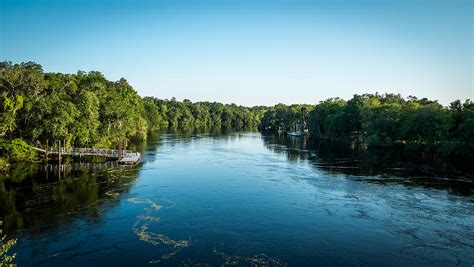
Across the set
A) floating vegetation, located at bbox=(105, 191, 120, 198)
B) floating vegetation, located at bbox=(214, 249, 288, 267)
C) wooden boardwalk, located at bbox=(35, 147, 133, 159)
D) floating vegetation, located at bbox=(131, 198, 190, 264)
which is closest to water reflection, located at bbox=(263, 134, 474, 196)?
floating vegetation, located at bbox=(214, 249, 288, 267)

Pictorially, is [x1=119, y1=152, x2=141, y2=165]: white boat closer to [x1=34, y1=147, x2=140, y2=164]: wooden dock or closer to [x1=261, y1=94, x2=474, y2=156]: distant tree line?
[x1=34, y1=147, x2=140, y2=164]: wooden dock

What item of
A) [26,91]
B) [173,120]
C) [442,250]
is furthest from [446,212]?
[173,120]

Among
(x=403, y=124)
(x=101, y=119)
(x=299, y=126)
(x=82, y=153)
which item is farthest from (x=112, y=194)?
(x=299, y=126)

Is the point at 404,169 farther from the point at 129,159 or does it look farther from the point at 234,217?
the point at 129,159

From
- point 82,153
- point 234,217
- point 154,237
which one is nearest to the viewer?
point 154,237

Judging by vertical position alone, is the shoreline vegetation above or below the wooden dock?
above

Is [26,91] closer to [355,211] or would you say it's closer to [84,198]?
[84,198]
